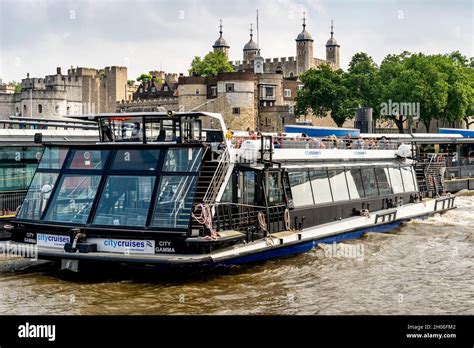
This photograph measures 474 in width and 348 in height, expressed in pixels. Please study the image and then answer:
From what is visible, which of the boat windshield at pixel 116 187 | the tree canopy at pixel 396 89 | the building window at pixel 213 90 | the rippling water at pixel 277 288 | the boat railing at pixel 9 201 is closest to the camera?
the rippling water at pixel 277 288

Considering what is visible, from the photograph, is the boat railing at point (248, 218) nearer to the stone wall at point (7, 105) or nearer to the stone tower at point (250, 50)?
the stone wall at point (7, 105)

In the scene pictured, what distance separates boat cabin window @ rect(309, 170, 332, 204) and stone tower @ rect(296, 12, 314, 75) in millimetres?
103486

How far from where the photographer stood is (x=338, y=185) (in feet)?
77.0

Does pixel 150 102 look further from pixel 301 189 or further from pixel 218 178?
pixel 218 178

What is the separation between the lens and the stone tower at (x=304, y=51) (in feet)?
411

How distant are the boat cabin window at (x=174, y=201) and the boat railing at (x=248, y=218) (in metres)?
0.92

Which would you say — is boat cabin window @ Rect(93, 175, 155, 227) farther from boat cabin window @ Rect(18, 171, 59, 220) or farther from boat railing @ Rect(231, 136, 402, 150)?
boat railing @ Rect(231, 136, 402, 150)

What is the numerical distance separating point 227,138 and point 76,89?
10229 centimetres

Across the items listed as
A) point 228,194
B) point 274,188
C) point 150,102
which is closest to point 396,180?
point 274,188

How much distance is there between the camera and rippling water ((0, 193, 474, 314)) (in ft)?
50.4

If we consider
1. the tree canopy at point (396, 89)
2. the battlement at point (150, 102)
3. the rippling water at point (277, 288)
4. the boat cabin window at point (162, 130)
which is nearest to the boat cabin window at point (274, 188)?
the rippling water at point (277, 288)

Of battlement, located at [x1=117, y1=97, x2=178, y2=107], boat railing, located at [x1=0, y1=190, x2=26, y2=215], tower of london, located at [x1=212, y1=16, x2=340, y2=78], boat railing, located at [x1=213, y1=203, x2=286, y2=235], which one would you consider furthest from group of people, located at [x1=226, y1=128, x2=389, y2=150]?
tower of london, located at [x1=212, y1=16, x2=340, y2=78]

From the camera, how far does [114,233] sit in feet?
55.7

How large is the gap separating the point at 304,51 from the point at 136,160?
4382 inches
